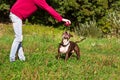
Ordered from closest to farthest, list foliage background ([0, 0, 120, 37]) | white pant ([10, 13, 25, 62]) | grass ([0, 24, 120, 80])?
grass ([0, 24, 120, 80])
white pant ([10, 13, 25, 62])
foliage background ([0, 0, 120, 37])

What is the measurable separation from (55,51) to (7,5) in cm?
1466

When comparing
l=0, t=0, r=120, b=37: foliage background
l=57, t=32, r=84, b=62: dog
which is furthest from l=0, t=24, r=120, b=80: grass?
l=0, t=0, r=120, b=37: foliage background

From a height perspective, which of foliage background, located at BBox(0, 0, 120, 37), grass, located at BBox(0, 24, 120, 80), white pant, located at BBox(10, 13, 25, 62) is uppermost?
white pant, located at BBox(10, 13, 25, 62)

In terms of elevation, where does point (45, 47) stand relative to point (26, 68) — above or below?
below

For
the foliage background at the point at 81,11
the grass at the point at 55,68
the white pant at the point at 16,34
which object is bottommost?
the foliage background at the point at 81,11

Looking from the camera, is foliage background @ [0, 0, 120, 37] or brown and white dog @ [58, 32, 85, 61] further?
foliage background @ [0, 0, 120, 37]

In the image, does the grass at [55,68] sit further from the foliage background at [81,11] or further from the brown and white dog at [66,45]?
the foliage background at [81,11]

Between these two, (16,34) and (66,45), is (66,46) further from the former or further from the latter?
(16,34)

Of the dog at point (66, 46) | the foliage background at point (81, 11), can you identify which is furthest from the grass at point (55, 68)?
the foliage background at point (81, 11)

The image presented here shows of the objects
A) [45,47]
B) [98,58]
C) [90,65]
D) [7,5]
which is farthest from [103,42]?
[7,5]

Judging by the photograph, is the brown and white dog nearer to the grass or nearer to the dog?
the dog

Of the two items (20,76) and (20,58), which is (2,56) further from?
(20,76)

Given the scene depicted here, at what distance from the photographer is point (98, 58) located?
11891 millimetres

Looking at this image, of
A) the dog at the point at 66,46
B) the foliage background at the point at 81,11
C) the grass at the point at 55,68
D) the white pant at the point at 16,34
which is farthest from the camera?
the foliage background at the point at 81,11
